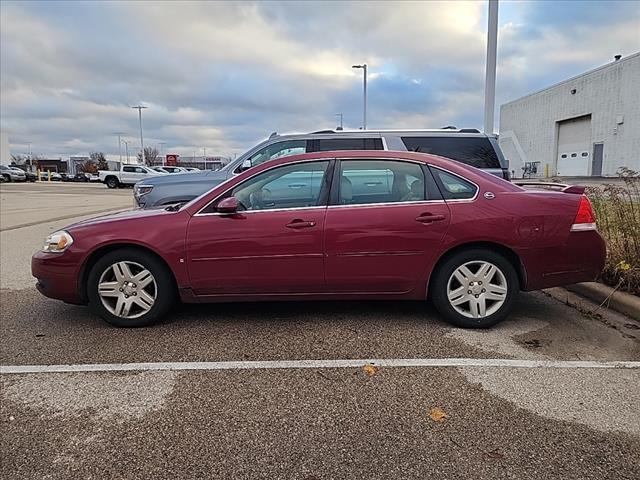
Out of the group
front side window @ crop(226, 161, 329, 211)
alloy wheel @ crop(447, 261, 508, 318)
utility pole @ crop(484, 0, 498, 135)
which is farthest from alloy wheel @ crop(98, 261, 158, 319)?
utility pole @ crop(484, 0, 498, 135)

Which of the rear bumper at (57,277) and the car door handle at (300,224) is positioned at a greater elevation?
the car door handle at (300,224)

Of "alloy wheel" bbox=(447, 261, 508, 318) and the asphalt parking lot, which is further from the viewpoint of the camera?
"alloy wheel" bbox=(447, 261, 508, 318)

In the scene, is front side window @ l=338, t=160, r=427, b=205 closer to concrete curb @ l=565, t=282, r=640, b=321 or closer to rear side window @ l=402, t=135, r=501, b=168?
concrete curb @ l=565, t=282, r=640, b=321

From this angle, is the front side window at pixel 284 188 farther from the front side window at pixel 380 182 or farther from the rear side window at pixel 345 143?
the rear side window at pixel 345 143

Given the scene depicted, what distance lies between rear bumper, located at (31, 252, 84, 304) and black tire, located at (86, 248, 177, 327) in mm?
133

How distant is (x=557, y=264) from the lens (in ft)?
14.6

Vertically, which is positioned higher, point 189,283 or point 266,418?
point 189,283

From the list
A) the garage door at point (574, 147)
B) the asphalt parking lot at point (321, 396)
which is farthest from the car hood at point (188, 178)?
the garage door at point (574, 147)

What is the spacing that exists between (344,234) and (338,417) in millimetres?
1725

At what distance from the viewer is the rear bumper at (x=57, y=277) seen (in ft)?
14.8

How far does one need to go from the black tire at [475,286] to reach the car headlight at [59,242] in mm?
3196

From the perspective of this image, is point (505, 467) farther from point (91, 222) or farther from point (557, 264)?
point (91, 222)

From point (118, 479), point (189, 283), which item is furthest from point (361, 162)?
point (118, 479)

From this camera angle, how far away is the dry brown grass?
5125 millimetres
